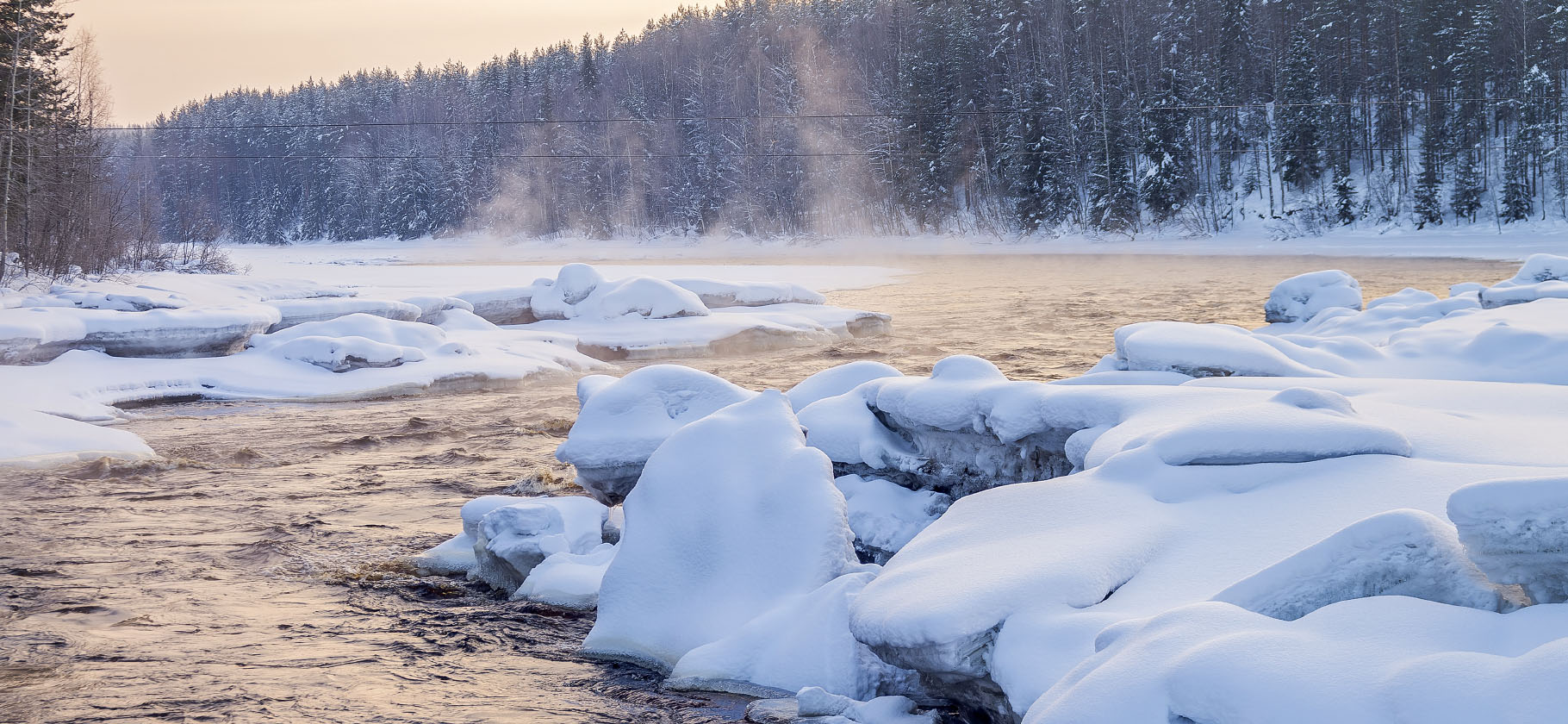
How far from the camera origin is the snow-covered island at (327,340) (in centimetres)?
1138

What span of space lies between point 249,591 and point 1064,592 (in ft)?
14.6

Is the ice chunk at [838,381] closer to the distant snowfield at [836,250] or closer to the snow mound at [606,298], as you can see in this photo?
the snow mound at [606,298]

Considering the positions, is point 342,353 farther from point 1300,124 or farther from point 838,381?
point 1300,124

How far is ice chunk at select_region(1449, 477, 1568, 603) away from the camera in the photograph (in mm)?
3057

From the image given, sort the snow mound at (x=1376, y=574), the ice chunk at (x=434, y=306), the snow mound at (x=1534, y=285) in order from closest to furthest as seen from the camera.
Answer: the snow mound at (x=1376, y=574) → the snow mound at (x=1534, y=285) → the ice chunk at (x=434, y=306)

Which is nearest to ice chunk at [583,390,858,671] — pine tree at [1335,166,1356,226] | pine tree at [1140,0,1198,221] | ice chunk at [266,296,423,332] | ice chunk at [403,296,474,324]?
ice chunk at [266,296,423,332]

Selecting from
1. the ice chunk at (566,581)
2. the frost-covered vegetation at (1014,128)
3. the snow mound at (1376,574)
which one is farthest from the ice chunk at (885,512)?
the frost-covered vegetation at (1014,128)

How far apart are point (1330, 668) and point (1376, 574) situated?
0.68m

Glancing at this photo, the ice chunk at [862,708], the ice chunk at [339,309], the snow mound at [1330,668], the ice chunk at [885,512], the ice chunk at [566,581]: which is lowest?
the ice chunk at [862,708]

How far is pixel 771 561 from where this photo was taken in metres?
5.14

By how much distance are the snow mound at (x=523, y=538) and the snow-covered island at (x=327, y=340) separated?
15.5 feet

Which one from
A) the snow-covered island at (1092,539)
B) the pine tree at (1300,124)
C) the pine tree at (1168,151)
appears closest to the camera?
the snow-covered island at (1092,539)

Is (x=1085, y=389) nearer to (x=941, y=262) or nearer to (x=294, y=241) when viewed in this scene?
(x=941, y=262)

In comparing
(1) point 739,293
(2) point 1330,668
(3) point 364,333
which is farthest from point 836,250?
(2) point 1330,668
